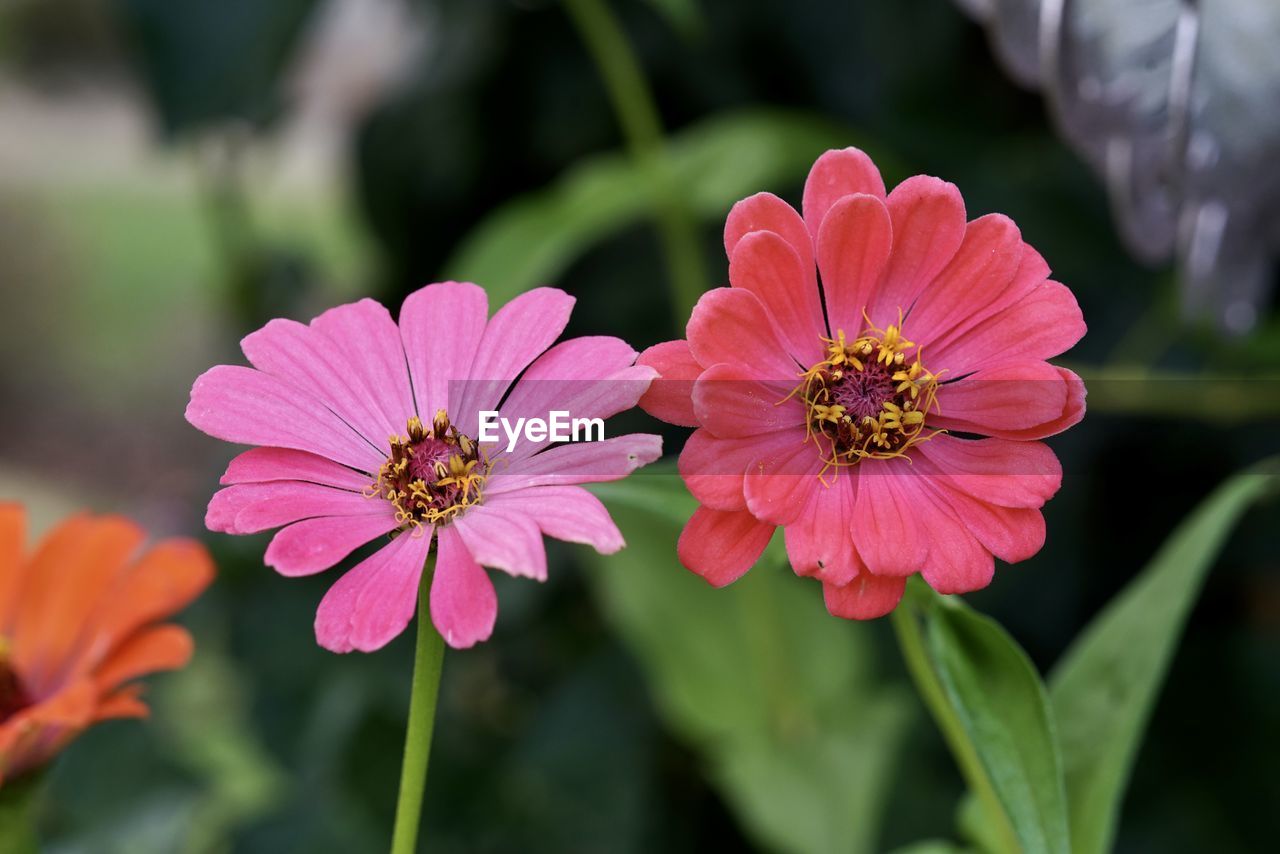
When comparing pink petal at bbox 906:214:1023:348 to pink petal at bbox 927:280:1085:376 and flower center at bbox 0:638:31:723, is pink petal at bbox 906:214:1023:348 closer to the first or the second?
pink petal at bbox 927:280:1085:376

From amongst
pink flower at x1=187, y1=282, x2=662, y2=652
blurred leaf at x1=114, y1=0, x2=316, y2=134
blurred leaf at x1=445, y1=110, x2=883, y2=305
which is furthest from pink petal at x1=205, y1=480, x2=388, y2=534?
blurred leaf at x1=114, y1=0, x2=316, y2=134

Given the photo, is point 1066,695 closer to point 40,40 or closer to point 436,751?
point 436,751

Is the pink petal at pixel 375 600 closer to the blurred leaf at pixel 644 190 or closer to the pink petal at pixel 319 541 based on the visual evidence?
the pink petal at pixel 319 541

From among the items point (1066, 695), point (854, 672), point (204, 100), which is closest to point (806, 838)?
point (854, 672)

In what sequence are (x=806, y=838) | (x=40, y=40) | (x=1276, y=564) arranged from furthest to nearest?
(x=40, y=40) < (x=1276, y=564) < (x=806, y=838)

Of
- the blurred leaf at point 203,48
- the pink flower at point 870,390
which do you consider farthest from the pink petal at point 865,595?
the blurred leaf at point 203,48

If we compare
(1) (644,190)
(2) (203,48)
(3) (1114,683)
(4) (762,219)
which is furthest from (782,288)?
(2) (203,48)
